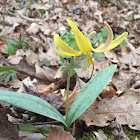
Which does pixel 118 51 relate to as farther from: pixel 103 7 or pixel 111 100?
pixel 103 7

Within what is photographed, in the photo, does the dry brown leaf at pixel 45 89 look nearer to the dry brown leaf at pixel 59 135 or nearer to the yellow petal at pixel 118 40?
the dry brown leaf at pixel 59 135

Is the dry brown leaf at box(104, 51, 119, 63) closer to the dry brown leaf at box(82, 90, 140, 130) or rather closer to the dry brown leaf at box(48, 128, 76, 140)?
the dry brown leaf at box(82, 90, 140, 130)

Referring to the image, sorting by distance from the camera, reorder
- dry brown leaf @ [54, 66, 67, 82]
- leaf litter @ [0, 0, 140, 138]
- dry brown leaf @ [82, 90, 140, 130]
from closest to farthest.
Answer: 1. dry brown leaf @ [82, 90, 140, 130]
2. leaf litter @ [0, 0, 140, 138]
3. dry brown leaf @ [54, 66, 67, 82]

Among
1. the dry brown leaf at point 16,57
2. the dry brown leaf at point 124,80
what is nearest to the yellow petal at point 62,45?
the dry brown leaf at point 124,80

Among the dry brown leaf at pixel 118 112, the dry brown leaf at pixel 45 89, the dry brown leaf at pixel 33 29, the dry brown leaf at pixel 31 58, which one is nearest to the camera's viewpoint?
the dry brown leaf at pixel 118 112

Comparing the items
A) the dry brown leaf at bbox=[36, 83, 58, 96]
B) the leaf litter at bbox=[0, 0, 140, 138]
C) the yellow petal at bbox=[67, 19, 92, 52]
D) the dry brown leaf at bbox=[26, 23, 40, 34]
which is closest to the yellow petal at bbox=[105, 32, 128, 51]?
the yellow petal at bbox=[67, 19, 92, 52]

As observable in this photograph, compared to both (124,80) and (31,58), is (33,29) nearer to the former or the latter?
(31,58)

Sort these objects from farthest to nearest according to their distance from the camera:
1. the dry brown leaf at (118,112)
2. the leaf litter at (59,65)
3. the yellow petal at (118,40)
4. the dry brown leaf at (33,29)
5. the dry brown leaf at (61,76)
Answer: the dry brown leaf at (33,29) → the dry brown leaf at (61,76) → the leaf litter at (59,65) → the dry brown leaf at (118,112) → the yellow petal at (118,40)

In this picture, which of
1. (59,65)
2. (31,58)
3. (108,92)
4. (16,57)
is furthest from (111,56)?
(16,57)
